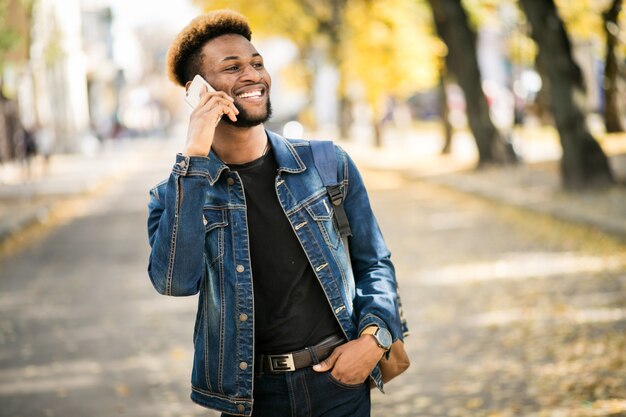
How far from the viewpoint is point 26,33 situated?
73.4 ft

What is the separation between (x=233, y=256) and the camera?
286 centimetres

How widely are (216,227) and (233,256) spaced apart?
0.32ft

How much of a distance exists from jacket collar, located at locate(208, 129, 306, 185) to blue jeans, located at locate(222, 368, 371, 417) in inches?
23.2

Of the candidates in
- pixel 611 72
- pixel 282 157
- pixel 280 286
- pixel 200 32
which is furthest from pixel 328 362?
pixel 611 72

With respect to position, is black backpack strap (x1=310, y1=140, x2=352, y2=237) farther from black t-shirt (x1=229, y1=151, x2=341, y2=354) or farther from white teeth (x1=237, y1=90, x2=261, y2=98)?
white teeth (x1=237, y1=90, x2=261, y2=98)

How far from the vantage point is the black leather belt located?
2.88 meters

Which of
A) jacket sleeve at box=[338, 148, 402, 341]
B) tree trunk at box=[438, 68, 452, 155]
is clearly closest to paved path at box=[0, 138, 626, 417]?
jacket sleeve at box=[338, 148, 402, 341]

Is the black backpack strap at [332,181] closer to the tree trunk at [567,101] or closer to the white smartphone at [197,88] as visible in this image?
the white smartphone at [197,88]

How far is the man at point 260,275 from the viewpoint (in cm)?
285

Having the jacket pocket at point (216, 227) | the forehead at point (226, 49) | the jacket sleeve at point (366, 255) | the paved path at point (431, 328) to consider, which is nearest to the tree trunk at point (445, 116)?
the paved path at point (431, 328)

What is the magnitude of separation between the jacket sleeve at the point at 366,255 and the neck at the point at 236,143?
0.28 m

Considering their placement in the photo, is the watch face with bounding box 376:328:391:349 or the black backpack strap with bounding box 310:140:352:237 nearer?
the watch face with bounding box 376:328:391:349

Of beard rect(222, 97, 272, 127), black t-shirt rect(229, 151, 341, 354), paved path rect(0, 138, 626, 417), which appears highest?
beard rect(222, 97, 272, 127)

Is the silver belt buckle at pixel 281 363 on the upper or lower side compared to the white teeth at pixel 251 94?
lower
